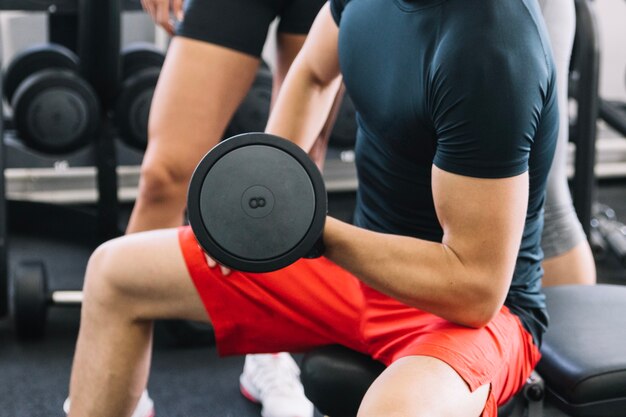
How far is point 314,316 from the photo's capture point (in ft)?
4.26

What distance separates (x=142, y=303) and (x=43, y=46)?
1.79m

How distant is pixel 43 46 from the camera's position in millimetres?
2875

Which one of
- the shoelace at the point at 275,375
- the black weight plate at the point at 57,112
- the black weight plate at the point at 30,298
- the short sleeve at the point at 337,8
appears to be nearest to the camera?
the short sleeve at the point at 337,8

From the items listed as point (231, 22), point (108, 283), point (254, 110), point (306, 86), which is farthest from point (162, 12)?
point (108, 283)

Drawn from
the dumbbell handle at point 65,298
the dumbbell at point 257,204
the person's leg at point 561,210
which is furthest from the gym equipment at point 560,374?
the dumbbell handle at point 65,298

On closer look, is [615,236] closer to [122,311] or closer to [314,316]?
[314,316]

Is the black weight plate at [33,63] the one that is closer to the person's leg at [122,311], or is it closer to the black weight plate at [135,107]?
the black weight plate at [135,107]

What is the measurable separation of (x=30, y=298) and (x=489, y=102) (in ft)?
4.84

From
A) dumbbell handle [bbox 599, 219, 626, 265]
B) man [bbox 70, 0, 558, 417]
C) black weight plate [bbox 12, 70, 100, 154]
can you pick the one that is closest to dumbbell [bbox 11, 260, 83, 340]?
black weight plate [bbox 12, 70, 100, 154]

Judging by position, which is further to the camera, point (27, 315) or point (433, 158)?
point (27, 315)

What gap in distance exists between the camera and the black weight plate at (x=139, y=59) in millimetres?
2910

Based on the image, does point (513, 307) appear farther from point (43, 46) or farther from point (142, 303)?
point (43, 46)

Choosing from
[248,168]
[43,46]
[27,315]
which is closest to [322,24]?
[248,168]

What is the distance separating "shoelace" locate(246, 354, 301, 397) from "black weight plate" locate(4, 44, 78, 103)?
1303 millimetres
